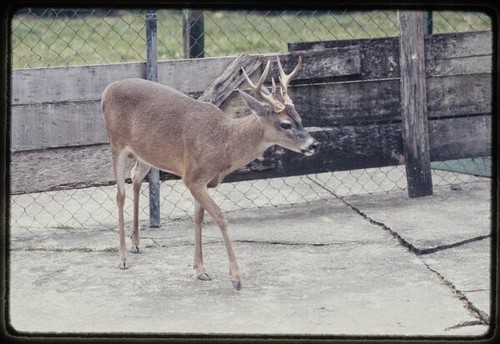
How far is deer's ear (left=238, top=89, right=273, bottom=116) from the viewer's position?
5.83 meters

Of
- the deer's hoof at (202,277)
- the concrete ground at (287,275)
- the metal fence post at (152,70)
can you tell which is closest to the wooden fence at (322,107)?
the metal fence post at (152,70)

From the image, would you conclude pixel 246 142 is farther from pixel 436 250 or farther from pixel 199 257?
pixel 436 250

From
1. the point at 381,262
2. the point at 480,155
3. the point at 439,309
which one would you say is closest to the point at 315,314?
the point at 439,309

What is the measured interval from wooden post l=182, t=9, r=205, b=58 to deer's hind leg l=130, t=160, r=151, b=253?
1491 mm

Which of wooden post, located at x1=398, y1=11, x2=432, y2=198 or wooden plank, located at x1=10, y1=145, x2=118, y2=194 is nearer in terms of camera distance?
wooden plank, located at x1=10, y1=145, x2=118, y2=194

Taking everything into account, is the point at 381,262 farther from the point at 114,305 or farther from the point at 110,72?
the point at 110,72

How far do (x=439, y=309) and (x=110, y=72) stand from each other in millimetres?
2919

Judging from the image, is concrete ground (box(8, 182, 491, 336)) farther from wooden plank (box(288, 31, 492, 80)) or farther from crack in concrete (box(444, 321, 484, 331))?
wooden plank (box(288, 31, 492, 80))

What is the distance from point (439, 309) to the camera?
5.25 meters

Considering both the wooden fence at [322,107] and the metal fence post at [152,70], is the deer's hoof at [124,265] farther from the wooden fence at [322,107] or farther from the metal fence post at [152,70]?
the wooden fence at [322,107]

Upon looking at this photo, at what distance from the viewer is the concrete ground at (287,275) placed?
16.7ft

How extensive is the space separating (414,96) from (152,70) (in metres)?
1.95

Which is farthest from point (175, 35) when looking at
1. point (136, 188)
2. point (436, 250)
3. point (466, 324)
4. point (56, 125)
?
point (466, 324)

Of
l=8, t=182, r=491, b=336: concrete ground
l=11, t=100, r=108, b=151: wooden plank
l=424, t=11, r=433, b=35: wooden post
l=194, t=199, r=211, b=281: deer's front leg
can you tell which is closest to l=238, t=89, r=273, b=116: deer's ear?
l=194, t=199, r=211, b=281: deer's front leg
